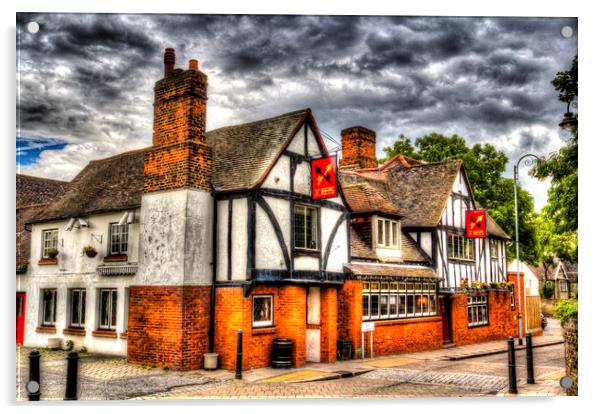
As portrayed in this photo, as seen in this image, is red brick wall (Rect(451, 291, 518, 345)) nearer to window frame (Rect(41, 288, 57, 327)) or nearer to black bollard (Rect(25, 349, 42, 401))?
window frame (Rect(41, 288, 57, 327))

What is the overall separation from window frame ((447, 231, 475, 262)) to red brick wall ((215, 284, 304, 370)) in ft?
25.3

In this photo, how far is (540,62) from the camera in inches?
447

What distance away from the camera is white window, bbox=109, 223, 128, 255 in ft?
48.8

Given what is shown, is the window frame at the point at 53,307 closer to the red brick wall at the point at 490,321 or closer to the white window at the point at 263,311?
the white window at the point at 263,311

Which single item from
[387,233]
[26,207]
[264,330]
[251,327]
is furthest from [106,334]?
[387,233]

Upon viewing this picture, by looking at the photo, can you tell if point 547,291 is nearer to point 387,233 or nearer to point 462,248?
point 462,248

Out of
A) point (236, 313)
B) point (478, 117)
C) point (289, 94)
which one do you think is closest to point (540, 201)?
point (478, 117)

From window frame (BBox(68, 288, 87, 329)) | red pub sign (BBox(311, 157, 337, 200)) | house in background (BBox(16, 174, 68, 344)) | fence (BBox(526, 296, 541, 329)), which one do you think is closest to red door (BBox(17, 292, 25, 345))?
house in background (BBox(16, 174, 68, 344))

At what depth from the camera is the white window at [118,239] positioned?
1488 cm

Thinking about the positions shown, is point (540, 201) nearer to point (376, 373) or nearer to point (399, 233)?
point (376, 373)

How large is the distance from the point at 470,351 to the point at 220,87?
35.8ft

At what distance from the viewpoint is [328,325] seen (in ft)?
48.6

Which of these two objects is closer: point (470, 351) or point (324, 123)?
point (324, 123)

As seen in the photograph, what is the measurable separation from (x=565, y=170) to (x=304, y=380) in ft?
20.6
